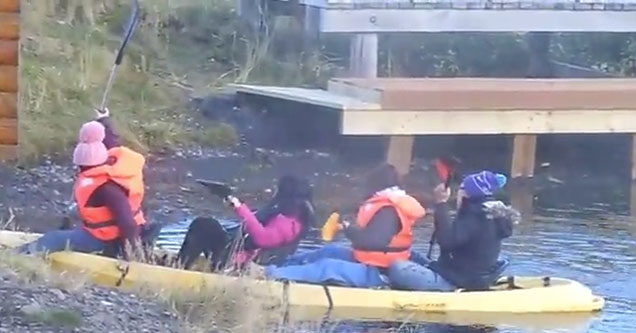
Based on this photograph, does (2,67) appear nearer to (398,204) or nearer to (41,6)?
(398,204)

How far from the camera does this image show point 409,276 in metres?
10.4

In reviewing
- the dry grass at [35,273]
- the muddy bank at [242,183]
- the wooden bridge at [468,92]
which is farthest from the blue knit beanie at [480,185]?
the wooden bridge at [468,92]

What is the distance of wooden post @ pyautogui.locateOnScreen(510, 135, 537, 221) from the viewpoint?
1533 cm

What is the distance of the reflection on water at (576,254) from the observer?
9938mm

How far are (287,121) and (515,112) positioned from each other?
2782mm

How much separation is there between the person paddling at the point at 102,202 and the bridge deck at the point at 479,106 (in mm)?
4209

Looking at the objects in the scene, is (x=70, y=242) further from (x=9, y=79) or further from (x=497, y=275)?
(x=497, y=275)

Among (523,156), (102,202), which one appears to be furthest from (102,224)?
(523,156)

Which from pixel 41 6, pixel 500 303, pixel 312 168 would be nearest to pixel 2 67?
pixel 500 303

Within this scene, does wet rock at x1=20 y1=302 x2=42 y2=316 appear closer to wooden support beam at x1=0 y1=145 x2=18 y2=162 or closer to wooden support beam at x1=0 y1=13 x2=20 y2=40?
wooden support beam at x1=0 y1=13 x2=20 y2=40

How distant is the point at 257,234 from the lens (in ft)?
34.6

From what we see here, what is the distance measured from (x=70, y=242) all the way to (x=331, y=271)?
1.69 metres

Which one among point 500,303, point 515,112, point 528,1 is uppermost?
point 528,1

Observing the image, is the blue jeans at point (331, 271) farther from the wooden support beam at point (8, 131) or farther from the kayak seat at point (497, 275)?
the wooden support beam at point (8, 131)
